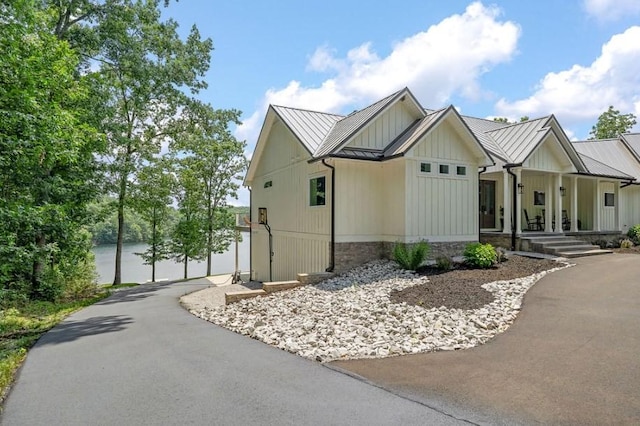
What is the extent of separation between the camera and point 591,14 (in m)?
10.5

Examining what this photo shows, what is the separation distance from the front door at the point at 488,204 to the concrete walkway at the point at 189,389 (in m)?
13.2

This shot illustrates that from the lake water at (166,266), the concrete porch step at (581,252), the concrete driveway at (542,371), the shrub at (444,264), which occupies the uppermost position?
the concrete porch step at (581,252)

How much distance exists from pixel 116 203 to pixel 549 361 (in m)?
22.2

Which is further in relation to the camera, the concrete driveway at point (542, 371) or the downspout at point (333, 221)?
the downspout at point (333, 221)

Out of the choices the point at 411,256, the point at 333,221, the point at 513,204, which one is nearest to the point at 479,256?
the point at 411,256

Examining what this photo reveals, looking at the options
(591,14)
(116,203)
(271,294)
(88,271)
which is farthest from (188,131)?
(591,14)

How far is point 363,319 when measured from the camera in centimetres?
698

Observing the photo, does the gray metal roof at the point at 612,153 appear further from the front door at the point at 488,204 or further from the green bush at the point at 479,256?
the green bush at the point at 479,256

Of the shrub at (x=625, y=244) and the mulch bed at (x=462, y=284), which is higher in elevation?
the shrub at (x=625, y=244)

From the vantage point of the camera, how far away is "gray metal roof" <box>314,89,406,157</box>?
11.8m

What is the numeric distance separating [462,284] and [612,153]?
18.7 meters

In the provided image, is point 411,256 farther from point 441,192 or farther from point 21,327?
point 21,327

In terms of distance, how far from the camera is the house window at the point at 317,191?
40.9 feet

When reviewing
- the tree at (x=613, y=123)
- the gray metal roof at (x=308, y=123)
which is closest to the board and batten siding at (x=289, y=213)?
the gray metal roof at (x=308, y=123)
